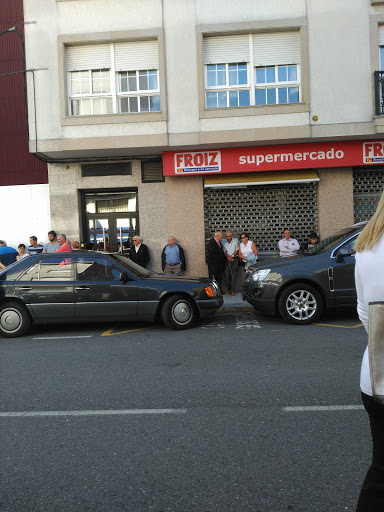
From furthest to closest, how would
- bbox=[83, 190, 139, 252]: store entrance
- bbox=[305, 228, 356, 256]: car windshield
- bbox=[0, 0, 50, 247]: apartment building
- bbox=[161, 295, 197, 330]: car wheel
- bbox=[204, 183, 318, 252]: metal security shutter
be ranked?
bbox=[0, 0, 50, 247]: apartment building < bbox=[83, 190, 139, 252]: store entrance < bbox=[204, 183, 318, 252]: metal security shutter < bbox=[305, 228, 356, 256]: car windshield < bbox=[161, 295, 197, 330]: car wheel

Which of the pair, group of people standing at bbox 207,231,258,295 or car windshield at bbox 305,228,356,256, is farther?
group of people standing at bbox 207,231,258,295

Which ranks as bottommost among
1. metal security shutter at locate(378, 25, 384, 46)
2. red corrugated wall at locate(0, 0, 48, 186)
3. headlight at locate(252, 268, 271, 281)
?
headlight at locate(252, 268, 271, 281)

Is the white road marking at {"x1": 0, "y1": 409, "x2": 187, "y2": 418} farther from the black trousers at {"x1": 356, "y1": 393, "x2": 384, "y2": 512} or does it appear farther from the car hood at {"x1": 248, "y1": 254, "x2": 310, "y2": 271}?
the car hood at {"x1": 248, "y1": 254, "x2": 310, "y2": 271}

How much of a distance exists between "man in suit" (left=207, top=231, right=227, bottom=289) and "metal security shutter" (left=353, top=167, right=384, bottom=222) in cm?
415

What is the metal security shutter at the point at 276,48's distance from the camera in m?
13.0

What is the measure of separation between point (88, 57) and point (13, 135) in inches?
159

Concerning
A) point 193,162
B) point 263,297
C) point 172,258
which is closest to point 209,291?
point 263,297

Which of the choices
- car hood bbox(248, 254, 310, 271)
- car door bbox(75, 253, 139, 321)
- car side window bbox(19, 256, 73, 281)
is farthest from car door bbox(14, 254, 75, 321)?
car hood bbox(248, 254, 310, 271)

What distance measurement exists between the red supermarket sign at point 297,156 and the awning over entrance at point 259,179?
29 centimetres

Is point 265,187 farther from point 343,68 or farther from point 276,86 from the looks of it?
point 343,68

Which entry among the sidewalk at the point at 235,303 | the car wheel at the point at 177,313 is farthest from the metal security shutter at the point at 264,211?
the car wheel at the point at 177,313

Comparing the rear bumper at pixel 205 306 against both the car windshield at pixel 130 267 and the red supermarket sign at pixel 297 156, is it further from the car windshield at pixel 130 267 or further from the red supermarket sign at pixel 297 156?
the red supermarket sign at pixel 297 156

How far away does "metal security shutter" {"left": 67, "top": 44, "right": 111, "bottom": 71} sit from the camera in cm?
1332

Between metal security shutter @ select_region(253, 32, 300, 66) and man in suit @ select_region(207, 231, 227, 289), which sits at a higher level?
metal security shutter @ select_region(253, 32, 300, 66)
